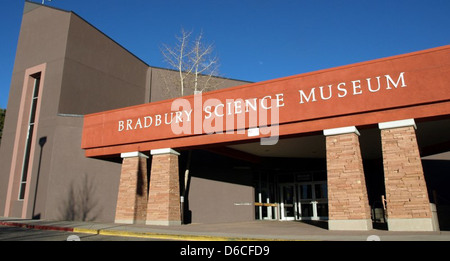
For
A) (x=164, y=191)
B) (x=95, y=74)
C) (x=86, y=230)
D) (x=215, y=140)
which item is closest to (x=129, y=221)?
(x=164, y=191)

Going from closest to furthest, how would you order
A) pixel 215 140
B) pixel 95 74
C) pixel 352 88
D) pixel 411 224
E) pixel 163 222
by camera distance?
pixel 411 224 < pixel 352 88 < pixel 215 140 < pixel 163 222 < pixel 95 74

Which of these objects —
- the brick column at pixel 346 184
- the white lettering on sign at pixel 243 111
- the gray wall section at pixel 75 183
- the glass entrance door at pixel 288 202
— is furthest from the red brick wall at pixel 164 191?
the glass entrance door at pixel 288 202

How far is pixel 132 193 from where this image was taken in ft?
57.2

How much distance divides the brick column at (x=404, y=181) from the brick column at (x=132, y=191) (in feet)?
36.7

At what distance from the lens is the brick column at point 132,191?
17.2 meters

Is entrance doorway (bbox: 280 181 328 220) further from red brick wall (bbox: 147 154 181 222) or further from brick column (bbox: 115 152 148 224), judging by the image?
brick column (bbox: 115 152 148 224)

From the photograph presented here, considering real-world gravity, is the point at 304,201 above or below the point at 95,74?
below

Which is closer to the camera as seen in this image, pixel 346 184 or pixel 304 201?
pixel 346 184

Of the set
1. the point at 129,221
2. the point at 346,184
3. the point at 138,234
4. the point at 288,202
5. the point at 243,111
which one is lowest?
the point at 138,234

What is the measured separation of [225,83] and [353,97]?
16752mm

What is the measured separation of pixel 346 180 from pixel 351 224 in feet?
5.08

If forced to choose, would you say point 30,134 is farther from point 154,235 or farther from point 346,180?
point 346,180

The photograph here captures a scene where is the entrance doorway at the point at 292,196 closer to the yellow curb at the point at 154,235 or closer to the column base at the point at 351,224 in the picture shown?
the column base at the point at 351,224

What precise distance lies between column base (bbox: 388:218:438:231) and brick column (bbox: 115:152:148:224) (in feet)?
36.8
